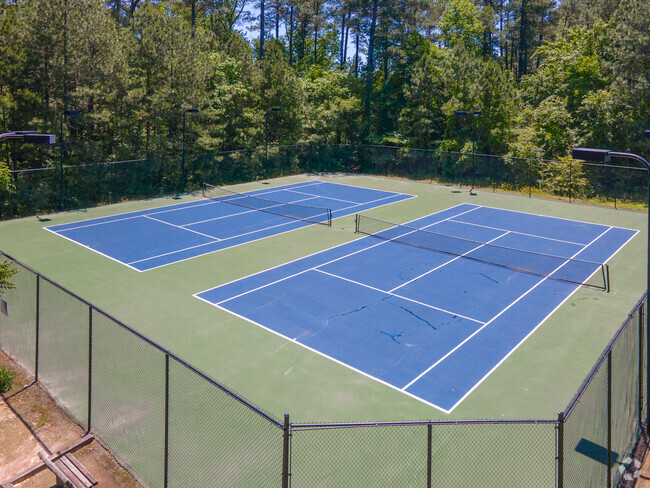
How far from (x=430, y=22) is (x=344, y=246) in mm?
40683

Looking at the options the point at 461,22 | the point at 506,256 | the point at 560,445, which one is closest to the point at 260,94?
the point at 506,256

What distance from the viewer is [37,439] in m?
10.1

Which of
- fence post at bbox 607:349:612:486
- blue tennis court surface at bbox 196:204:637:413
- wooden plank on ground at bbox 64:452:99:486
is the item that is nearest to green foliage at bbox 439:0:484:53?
blue tennis court surface at bbox 196:204:637:413

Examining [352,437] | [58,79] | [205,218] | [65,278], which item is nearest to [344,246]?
[205,218]

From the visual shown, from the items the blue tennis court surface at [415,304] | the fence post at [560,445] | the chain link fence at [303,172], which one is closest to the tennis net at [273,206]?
the chain link fence at [303,172]

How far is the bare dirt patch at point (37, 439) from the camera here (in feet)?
29.7

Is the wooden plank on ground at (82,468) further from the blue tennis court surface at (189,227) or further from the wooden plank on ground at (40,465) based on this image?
the blue tennis court surface at (189,227)

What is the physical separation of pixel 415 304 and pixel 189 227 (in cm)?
1311

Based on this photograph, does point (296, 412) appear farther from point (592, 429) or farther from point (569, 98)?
point (569, 98)

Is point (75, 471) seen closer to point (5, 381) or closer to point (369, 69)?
point (5, 381)

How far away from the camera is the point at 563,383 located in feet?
40.2

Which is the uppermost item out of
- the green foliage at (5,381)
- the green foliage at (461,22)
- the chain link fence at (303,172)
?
the green foliage at (461,22)

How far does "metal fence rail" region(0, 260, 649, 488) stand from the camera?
8523mm

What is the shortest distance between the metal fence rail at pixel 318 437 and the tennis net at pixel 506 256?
857 cm
